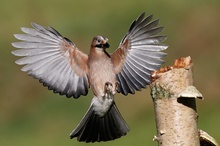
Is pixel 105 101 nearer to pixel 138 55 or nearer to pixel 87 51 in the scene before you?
pixel 138 55

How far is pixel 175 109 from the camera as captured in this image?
18.7 ft

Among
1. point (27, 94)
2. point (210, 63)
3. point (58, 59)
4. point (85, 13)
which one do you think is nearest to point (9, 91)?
point (27, 94)

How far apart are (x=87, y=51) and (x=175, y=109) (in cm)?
885

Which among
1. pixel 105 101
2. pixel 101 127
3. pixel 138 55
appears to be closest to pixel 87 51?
pixel 138 55

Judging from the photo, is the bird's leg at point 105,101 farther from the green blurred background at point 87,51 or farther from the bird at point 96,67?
the green blurred background at point 87,51

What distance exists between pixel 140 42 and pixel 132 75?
0.28m

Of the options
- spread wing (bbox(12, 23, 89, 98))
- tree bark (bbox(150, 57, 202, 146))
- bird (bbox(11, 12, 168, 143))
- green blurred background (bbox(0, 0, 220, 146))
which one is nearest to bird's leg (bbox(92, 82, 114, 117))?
bird (bbox(11, 12, 168, 143))

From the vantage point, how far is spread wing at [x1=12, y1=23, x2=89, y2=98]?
6.86 meters

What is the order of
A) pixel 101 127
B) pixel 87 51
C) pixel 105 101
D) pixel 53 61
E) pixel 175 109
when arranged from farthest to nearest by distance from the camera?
pixel 87 51 → pixel 53 61 → pixel 101 127 → pixel 105 101 → pixel 175 109

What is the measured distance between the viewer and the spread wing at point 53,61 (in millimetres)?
6859

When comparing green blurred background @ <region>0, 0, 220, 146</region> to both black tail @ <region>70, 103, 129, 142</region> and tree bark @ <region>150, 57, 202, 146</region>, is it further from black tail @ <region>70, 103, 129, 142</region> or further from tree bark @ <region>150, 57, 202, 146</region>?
tree bark @ <region>150, 57, 202, 146</region>

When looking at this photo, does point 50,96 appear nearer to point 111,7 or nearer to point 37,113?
point 37,113

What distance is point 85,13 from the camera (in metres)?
16.3

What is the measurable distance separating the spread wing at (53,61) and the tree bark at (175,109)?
4.08 feet
